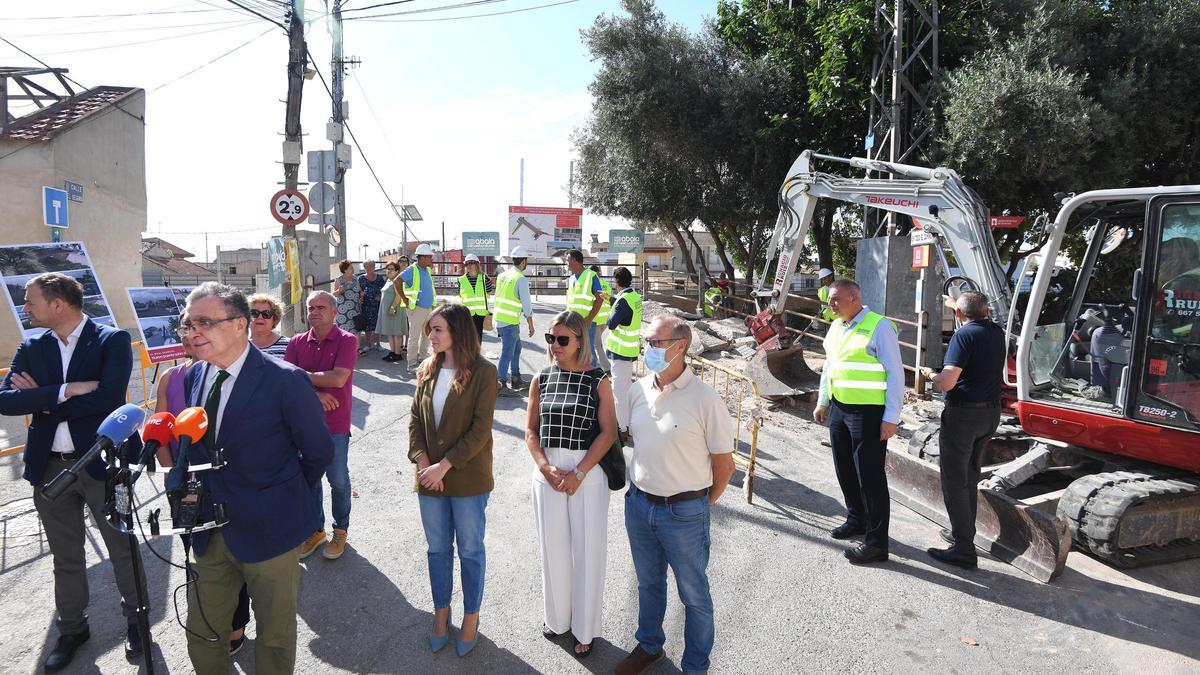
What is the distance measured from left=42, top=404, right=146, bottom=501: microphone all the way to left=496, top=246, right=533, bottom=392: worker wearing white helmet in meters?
6.13

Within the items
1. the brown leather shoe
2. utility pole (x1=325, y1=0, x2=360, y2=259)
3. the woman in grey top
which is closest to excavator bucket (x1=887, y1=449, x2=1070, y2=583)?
the brown leather shoe

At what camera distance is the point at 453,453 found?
10.7 ft

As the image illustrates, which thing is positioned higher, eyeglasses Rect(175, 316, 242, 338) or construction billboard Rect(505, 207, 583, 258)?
construction billboard Rect(505, 207, 583, 258)

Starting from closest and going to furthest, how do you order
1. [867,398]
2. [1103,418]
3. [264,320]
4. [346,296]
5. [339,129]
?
[264,320] < [867,398] < [1103,418] < [346,296] < [339,129]

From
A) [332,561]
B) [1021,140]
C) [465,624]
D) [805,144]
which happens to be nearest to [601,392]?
[465,624]

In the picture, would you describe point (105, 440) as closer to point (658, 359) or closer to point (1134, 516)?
point (658, 359)

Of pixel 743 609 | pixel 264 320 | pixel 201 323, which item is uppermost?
pixel 201 323

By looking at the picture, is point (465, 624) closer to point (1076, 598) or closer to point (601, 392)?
point (601, 392)

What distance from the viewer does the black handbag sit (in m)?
3.33

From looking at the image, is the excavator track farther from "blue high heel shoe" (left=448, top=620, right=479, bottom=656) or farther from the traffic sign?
the traffic sign

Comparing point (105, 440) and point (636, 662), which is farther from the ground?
point (105, 440)

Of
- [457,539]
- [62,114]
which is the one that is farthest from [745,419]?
[62,114]

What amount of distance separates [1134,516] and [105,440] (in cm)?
591

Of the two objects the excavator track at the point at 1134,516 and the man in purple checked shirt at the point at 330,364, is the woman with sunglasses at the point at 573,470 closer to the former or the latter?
the man in purple checked shirt at the point at 330,364
